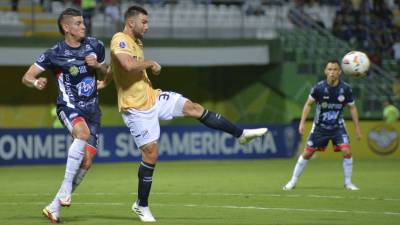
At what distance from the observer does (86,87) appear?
12570 mm

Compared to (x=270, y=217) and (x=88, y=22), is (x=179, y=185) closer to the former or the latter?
(x=270, y=217)

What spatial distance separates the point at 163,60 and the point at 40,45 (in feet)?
13.7

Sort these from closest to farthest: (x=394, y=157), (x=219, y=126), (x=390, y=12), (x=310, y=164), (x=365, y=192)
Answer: (x=219, y=126), (x=365, y=192), (x=310, y=164), (x=394, y=157), (x=390, y=12)

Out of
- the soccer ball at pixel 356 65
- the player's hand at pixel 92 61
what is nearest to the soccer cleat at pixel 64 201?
the player's hand at pixel 92 61

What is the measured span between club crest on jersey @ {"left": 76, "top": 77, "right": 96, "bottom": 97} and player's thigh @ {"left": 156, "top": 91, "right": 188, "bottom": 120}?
2.85 ft

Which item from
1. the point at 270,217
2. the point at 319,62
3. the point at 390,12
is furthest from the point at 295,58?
the point at 270,217

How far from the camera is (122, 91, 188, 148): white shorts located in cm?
1229

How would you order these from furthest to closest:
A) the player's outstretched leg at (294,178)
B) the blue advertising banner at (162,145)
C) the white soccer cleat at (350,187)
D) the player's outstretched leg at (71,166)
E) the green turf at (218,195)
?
the blue advertising banner at (162,145) < the player's outstretched leg at (294,178) < the white soccer cleat at (350,187) < the green turf at (218,195) < the player's outstretched leg at (71,166)

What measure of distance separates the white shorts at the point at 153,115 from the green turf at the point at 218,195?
1.04 meters

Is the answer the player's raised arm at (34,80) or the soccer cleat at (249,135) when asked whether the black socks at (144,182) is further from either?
the player's raised arm at (34,80)

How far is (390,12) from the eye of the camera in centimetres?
3741

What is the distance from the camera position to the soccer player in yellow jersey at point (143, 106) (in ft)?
40.0

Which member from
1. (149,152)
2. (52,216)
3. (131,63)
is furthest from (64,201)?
(131,63)

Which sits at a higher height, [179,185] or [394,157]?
[179,185]
